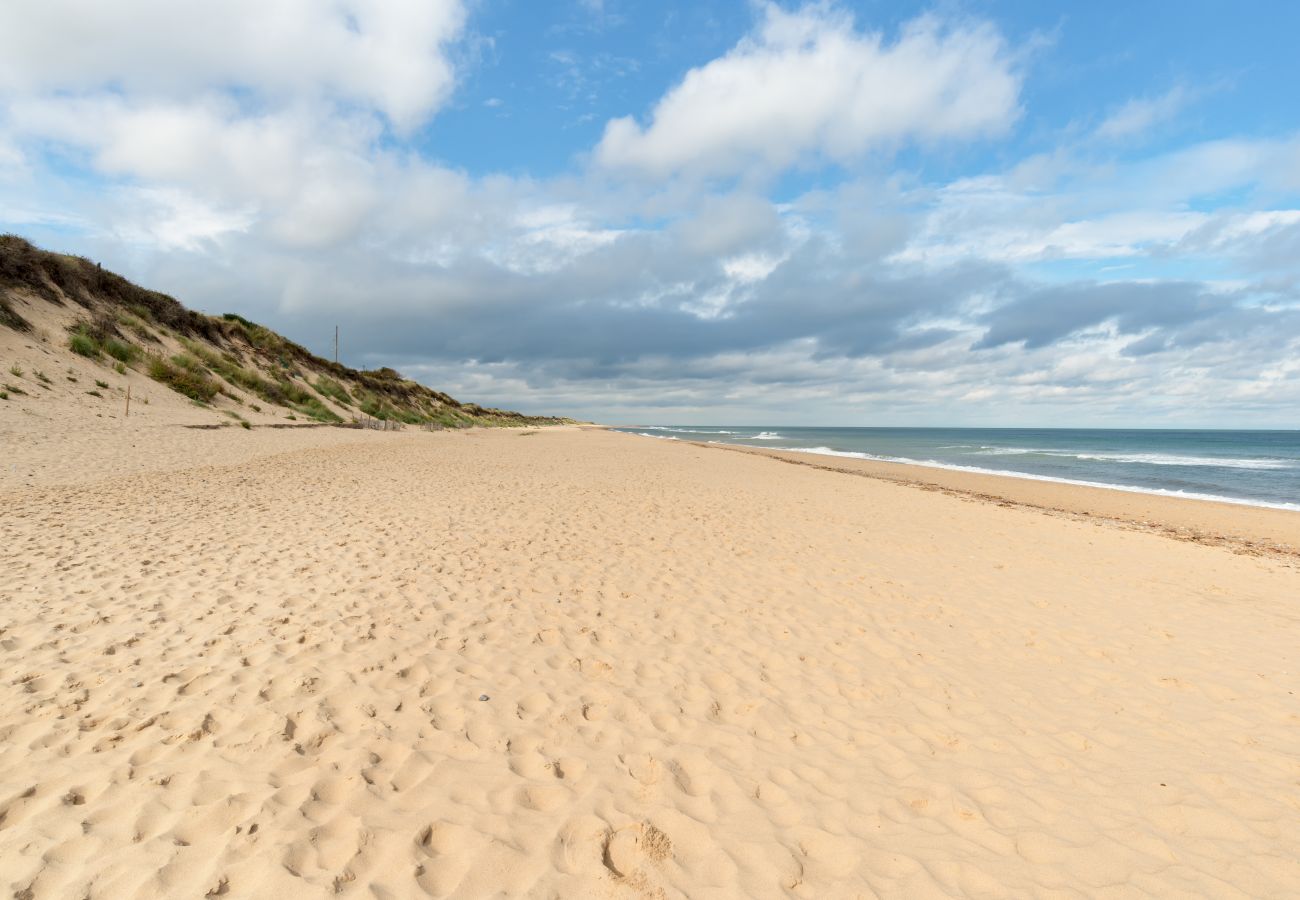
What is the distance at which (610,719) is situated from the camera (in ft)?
15.1

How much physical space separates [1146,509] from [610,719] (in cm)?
2209

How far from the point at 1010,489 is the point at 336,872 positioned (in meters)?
27.2

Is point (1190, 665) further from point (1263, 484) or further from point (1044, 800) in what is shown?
point (1263, 484)

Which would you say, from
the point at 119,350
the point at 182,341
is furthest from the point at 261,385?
the point at 119,350

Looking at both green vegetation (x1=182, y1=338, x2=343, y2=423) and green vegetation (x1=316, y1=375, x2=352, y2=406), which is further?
green vegetation (x1=316, y1=375, x2=352, y2=406)

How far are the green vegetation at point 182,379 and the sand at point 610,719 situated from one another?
2306cm

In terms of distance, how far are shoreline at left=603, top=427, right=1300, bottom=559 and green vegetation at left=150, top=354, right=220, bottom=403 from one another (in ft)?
108

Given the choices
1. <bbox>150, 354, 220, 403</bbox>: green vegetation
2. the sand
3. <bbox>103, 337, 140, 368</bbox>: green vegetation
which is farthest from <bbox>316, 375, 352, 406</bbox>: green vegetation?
the sand

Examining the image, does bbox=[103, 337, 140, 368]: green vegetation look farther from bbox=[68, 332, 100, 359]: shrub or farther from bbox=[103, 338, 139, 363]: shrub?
bbox=[68, 332, 100, 359]: shrub

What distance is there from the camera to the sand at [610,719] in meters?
3.14

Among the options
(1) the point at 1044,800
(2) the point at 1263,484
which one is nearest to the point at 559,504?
(1) the point at 1044,800

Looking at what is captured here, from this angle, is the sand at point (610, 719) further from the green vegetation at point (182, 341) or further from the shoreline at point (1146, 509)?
the green vegetation at point (182, 341)

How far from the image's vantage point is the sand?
3.14 metres

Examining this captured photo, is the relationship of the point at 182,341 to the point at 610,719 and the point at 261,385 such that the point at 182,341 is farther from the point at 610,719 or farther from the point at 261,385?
the point at 610,719
